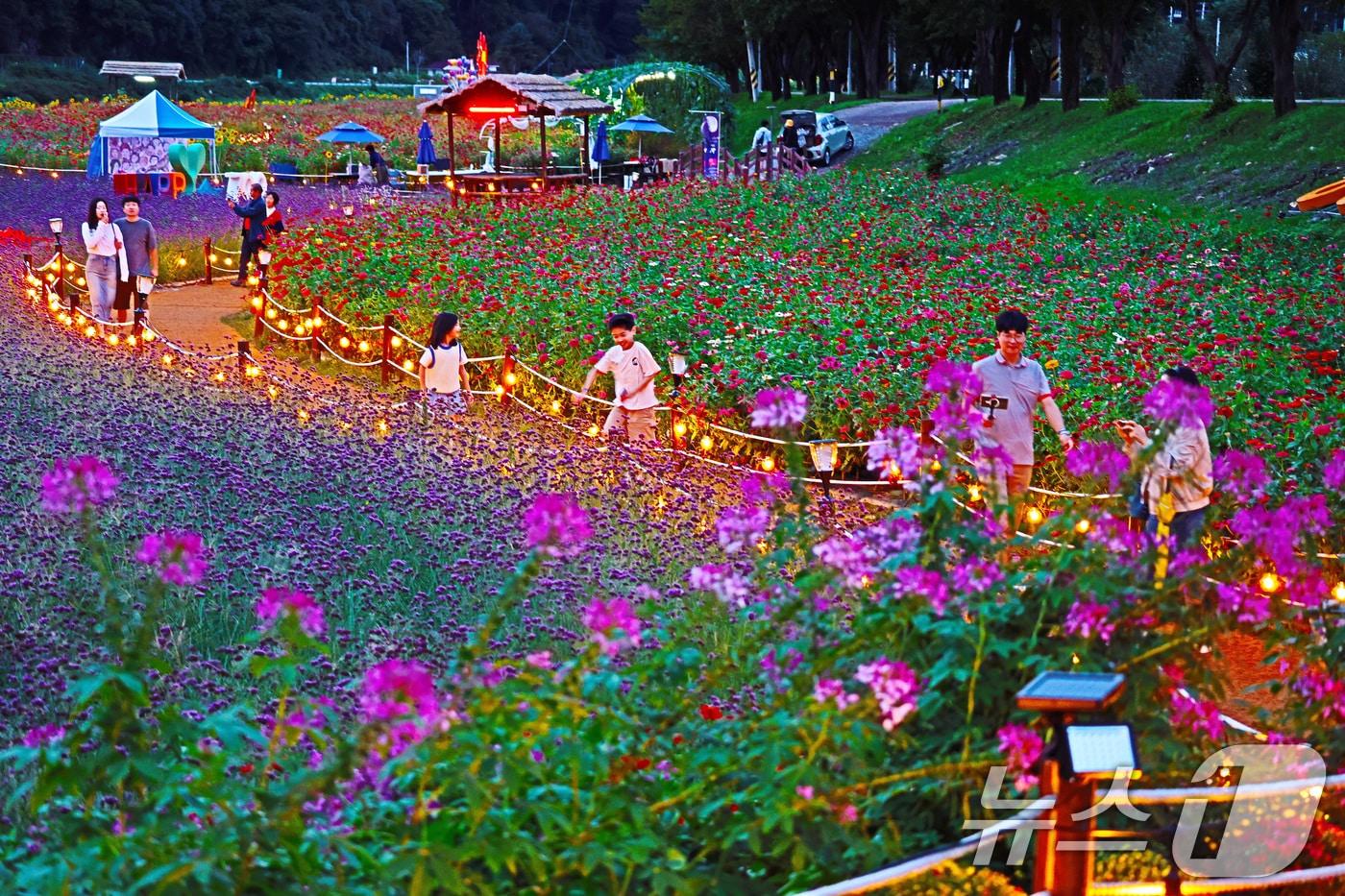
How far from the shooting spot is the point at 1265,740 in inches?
203

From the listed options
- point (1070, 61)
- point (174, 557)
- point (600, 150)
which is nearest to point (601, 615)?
point (174, 557)

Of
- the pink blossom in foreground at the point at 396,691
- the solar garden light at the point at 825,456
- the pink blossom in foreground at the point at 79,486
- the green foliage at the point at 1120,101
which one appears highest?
the green foliage at the point at 1120,101

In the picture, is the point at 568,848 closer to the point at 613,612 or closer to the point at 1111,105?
the point at 613,612

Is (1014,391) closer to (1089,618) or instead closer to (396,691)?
(1089,618)

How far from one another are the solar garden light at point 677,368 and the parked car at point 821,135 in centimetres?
3083

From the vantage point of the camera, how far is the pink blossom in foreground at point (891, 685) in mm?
3859

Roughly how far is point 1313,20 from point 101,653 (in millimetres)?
62523

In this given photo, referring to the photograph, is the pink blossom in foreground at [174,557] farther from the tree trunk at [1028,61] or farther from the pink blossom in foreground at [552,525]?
the tree trunk at [1028,61]

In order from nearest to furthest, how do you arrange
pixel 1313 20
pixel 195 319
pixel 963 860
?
pixel 963 860 → pixel 195 319 → pixel 1313 20

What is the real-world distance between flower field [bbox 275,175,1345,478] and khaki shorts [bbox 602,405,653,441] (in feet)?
1.61

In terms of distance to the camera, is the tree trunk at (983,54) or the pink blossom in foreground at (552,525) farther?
the tree trunk at (983,54)

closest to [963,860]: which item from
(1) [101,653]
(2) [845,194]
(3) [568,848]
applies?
(3) [568,848]

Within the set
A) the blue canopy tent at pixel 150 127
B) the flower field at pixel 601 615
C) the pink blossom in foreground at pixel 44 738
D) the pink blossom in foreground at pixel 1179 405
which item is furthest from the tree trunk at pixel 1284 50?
the pink blossom in foreground at pixel 44 738

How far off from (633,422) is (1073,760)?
25.0 feet
